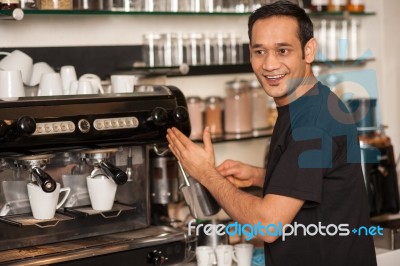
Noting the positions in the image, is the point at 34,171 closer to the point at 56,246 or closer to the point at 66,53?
the point at 56,246

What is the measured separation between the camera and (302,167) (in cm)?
183

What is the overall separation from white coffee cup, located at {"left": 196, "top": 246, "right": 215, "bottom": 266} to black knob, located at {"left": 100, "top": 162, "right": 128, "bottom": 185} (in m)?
0.42

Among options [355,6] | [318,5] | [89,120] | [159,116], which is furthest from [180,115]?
[355,6]

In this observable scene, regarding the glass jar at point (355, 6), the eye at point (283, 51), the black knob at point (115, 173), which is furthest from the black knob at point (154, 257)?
the glass jar at point (355, 6)

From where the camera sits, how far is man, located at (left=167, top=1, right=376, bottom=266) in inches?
72.9

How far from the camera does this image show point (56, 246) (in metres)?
2.12

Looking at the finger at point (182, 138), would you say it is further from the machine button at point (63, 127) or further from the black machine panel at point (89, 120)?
the machine button at point (63, 127)

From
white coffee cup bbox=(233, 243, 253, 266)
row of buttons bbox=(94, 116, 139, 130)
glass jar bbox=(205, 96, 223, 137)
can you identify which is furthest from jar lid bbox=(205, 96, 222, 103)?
row of buttons bbox=(94, 116, 139, 130)

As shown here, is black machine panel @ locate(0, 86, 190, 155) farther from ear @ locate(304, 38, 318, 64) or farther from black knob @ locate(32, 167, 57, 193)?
ear @ locate(304, 38, 318, 64)

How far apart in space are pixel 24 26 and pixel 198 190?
0.92 m

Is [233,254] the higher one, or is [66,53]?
[66,53]

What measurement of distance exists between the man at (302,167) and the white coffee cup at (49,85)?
1.98 feet

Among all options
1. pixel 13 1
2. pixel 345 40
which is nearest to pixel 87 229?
pixel 13 1

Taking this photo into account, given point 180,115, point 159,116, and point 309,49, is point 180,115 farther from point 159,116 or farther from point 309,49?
point 309,49
